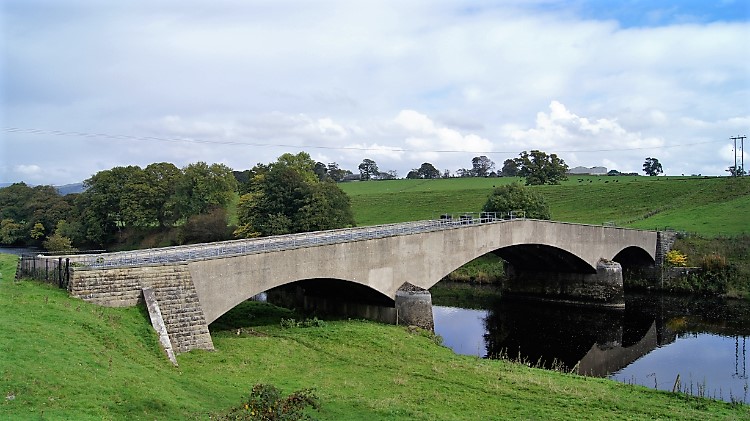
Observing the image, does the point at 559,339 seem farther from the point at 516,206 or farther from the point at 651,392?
the point at 516,206

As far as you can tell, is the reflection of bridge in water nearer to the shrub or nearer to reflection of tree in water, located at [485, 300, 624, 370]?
reflection of tree in water, located at [485, 300, 624, 370]

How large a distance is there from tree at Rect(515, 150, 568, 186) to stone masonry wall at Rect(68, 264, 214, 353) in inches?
3766

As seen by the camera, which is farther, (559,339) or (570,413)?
(559,339)

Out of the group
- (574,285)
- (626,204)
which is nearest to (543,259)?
(574,285)

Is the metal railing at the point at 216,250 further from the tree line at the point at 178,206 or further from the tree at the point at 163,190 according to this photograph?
the tree at the point at 163,190

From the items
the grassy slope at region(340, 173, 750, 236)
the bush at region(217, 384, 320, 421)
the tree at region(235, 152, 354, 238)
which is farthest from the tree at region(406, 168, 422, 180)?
the bush at region(217, 384, 320, 421)

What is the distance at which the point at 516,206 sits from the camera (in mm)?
61656

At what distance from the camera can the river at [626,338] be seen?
1243 inches

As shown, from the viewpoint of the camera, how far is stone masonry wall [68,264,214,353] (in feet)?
74.3

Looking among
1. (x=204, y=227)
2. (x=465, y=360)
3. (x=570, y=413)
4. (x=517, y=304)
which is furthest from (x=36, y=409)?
(x=204, y=227)

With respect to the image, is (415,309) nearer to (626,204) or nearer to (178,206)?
(178,206)

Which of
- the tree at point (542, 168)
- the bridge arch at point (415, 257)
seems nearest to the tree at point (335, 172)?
the tree at point (542, 168)

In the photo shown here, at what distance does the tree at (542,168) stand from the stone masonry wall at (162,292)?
95661 mm

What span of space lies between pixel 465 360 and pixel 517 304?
25.5m
